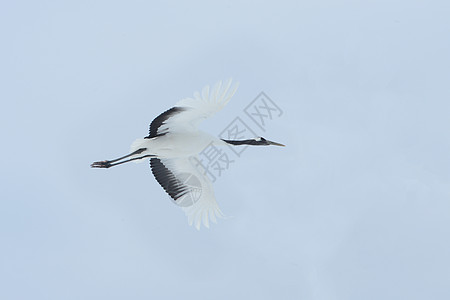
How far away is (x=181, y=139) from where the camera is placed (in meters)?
17.8

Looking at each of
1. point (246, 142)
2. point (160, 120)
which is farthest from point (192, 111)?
point (246, 142)

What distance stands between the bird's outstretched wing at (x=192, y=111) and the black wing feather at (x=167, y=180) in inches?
60.4

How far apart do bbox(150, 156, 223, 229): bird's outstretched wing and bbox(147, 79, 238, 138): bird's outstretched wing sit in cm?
159

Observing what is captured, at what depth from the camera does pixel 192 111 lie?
16844 mm

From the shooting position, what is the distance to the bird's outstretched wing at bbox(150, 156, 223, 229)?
62.8 ft

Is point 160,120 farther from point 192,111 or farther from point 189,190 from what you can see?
point 189,190

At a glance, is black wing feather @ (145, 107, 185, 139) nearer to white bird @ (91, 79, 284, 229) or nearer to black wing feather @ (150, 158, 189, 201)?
white bird @ (91, 79, 284, 229)

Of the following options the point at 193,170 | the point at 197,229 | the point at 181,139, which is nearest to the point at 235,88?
the point at 181,139

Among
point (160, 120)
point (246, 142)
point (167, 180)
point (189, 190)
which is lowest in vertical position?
point (189, 190)

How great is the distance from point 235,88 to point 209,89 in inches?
22.8

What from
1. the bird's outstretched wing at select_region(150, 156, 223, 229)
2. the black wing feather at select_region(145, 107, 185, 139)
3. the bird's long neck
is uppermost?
the bird's long neck

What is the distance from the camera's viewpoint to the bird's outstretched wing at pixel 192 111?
1638 centimetres

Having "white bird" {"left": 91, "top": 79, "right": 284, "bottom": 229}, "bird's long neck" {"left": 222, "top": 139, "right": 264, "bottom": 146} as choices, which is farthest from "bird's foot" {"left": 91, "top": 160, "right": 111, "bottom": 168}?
"bird's long neck" {"left": 222, "top": 139, "right": 264, "bottom": 146}

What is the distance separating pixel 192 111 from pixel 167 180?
3.09 metres
